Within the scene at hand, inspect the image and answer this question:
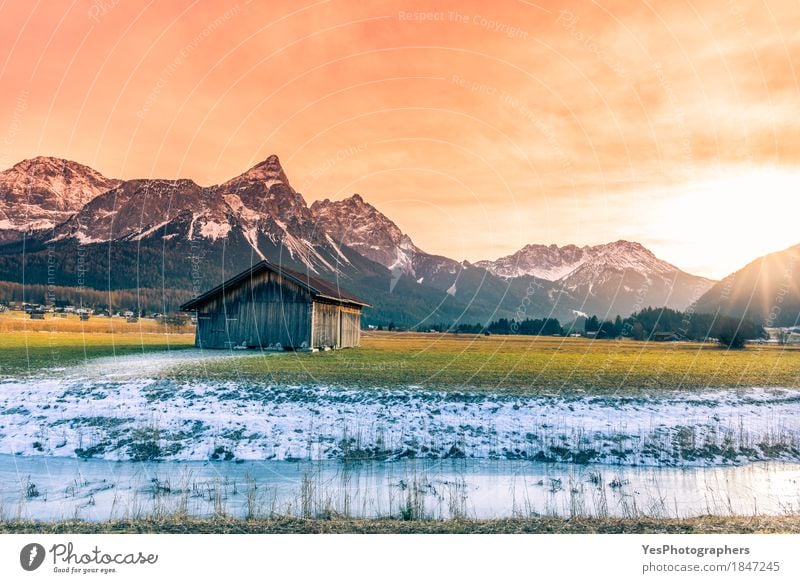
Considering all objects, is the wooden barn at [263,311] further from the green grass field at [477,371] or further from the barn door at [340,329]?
the barn door at [340,329]

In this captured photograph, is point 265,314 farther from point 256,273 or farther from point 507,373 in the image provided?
point 507,373

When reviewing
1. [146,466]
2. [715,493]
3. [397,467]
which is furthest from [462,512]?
[146,466]

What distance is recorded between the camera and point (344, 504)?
511 inches

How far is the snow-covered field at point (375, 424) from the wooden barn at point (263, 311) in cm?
1878

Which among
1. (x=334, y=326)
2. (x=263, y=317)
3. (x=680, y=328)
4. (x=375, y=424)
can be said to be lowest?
(x=375, y=424)

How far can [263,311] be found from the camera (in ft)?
147

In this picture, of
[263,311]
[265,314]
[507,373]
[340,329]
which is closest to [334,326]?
[340,329]

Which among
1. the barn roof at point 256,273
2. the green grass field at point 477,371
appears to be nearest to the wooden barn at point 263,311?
the barn roof at point 256,273

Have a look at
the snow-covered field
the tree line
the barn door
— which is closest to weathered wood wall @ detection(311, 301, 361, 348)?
the barn door

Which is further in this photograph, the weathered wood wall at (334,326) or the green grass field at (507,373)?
the weathered wood wall at (334,326)
